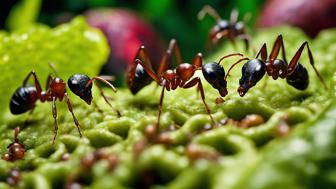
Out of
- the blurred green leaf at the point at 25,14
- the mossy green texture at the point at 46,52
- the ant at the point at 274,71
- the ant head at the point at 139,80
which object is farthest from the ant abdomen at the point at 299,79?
the blurred green leaf at the point at 25,14

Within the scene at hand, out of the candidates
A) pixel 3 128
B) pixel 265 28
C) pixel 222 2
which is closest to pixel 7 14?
pixel 222 2

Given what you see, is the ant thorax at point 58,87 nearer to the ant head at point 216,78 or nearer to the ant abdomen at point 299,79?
the ant head at point 216,78

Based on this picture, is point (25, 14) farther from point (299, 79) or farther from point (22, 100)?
point (299, 79)

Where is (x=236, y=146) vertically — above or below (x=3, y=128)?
above

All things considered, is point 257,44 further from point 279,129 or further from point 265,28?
point 279,129

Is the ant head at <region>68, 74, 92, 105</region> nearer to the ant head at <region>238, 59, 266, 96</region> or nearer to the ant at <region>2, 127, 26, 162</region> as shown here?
the ant at <region>2, 127, 26, 162</region>

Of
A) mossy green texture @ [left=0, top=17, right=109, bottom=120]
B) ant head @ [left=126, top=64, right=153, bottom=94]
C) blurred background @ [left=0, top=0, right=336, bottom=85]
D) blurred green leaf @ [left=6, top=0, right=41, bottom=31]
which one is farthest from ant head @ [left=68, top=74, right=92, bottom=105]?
blurred green leaf @ [left=6, top=0, right=41, bottom=31]
